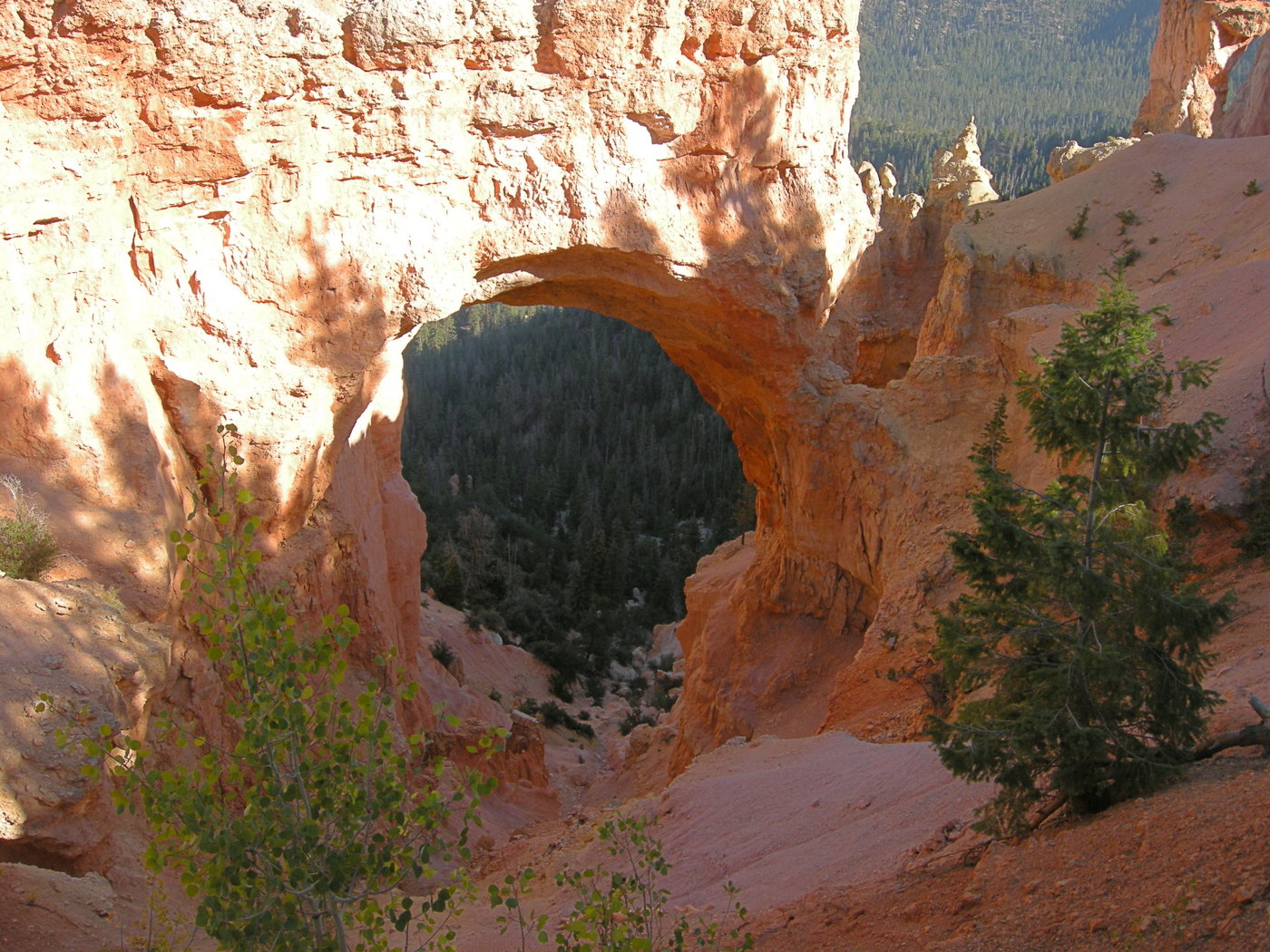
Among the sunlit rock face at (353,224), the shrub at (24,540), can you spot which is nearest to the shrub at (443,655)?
the sunlit rock face at (353,224)

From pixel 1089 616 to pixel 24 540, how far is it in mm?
7425

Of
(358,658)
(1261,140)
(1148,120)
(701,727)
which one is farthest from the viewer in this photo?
(1148,120)

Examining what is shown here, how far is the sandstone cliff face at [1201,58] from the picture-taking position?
3159 cm

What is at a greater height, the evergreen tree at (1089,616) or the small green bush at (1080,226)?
the small green bush at (1080,226)

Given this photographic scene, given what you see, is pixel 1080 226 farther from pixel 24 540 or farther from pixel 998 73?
pixel 998 73

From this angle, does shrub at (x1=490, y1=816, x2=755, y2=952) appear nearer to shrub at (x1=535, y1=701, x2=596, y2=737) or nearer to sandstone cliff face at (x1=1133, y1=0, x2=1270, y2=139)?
shrub at (x1=535, y1=701, x2=596, y2=737)

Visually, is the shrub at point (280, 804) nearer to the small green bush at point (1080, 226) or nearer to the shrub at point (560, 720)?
the shrub at point (560, 720)

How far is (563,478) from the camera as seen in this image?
4353 cm

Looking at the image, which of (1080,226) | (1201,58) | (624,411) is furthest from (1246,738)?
(624,411)

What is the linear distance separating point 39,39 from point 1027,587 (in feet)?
28.9

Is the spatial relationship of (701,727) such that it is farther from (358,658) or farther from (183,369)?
(183,369)

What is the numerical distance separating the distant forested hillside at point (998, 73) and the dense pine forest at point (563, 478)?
27.0 metres

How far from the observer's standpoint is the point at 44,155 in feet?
27.9

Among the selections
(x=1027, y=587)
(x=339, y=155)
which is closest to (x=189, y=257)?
(x=339, y=155)
